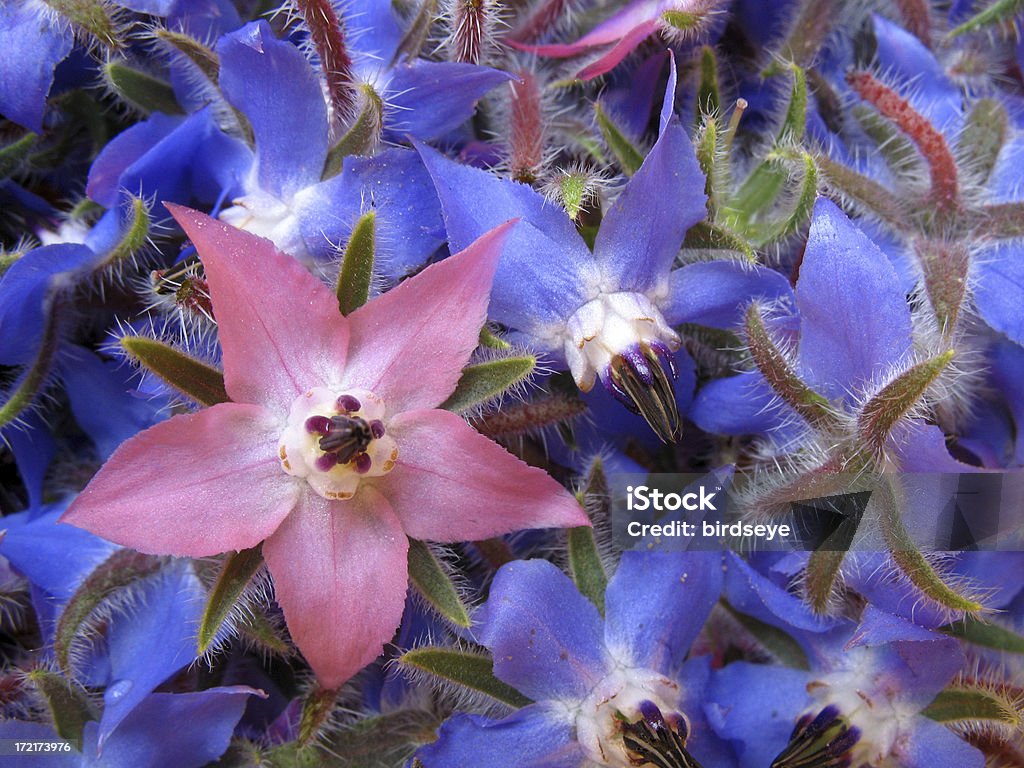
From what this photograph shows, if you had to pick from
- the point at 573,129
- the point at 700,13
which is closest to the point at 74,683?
the point at 573,129

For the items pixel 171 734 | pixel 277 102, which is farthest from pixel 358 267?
pixel 171 734

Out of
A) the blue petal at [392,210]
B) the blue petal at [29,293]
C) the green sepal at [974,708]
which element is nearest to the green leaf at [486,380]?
the blue petal at [392,210]

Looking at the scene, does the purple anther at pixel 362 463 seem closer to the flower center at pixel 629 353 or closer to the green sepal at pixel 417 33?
the flower center at pixel 629 353

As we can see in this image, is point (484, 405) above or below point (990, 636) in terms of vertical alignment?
above

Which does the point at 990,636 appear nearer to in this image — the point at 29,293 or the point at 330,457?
the point at 330,457

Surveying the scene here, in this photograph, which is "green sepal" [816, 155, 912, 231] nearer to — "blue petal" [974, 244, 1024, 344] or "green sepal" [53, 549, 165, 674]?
"blue petal" [974, 244, 1024, 344]

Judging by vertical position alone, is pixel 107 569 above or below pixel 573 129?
below

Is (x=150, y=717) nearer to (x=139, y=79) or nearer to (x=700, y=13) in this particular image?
(x=139, y=79)
